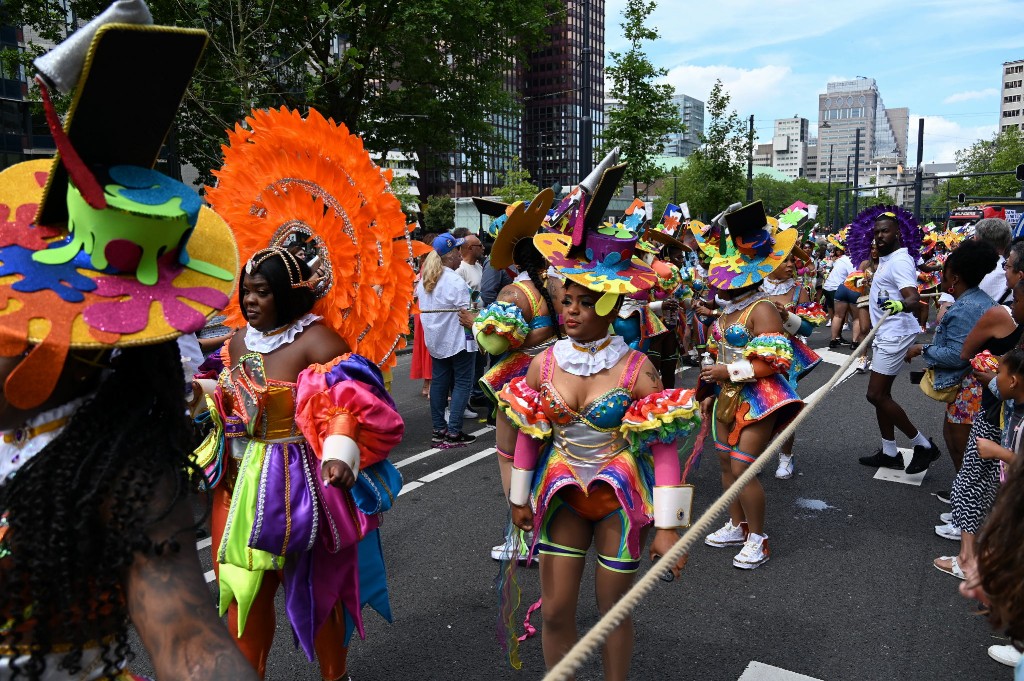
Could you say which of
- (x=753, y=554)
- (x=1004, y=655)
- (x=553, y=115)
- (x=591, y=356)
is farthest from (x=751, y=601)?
(x=553, y=115)

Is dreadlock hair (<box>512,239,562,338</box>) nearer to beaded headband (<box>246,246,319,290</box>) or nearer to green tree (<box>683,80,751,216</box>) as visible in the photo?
beaded headband (<box>246,246,319,290</box>)

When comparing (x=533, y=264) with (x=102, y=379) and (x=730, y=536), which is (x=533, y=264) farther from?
(x=102, y=379)

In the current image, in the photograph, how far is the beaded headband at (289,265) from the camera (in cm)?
322

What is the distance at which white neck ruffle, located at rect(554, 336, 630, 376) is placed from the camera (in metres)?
3.27

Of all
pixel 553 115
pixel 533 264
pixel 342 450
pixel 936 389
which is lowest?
pixel 936 389

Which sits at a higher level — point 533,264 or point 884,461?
point 533,264

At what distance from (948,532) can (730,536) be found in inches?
58.6

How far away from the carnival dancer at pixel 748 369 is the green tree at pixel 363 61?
7.66m

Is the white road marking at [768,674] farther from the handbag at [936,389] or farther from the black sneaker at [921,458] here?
the black sneaker at [921,458]

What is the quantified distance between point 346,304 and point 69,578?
2.04 meters

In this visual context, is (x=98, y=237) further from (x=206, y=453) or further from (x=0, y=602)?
(x=206, y=453)

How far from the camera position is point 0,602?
139cm

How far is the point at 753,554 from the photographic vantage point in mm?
4883

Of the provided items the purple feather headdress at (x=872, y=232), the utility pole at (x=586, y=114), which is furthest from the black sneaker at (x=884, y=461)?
the utility pole at (x=586, y=114)
